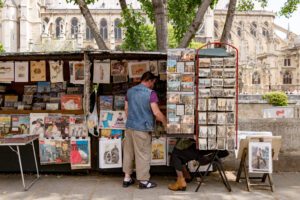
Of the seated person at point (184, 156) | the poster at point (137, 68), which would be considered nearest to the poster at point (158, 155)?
the seated person at point (184, 156)

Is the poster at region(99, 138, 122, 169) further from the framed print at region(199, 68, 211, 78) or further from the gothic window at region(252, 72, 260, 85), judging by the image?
the gothic window at region(252, 72, 260, 85)

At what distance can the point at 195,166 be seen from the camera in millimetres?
7738

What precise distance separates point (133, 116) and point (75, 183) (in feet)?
5.19

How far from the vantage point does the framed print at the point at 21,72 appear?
8141 mm

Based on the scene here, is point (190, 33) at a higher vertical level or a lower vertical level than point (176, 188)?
higher

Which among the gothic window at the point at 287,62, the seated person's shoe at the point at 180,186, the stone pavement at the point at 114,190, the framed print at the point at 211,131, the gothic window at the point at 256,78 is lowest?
the stone pavement at the point at 114,190

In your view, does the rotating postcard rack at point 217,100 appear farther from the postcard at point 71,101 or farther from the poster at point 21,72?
the poster at point 21,72

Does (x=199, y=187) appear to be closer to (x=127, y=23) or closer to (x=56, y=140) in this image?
(x=56, y=140)

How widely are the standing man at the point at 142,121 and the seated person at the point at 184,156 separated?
0.41 meters

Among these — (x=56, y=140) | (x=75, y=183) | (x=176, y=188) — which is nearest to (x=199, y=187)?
(x=176, y=188)

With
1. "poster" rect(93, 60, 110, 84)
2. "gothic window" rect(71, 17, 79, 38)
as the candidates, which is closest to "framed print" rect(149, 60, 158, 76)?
"poster" rect(93, 60, 110, 84)

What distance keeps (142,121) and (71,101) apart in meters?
1.88

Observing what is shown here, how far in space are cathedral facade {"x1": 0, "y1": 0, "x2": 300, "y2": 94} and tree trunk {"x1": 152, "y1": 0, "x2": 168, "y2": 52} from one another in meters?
59.1

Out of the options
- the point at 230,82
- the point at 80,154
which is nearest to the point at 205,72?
the point at 230,82
